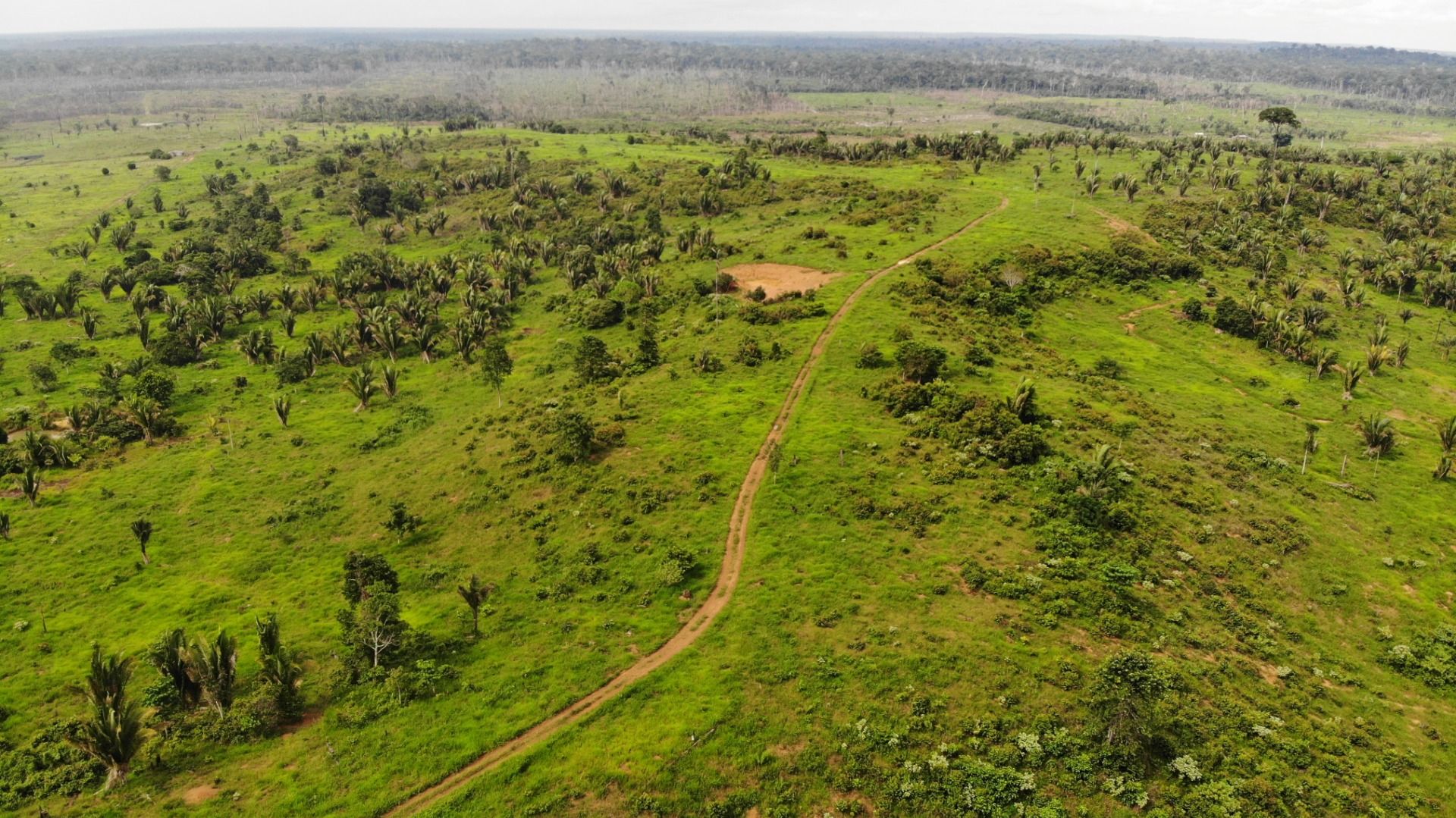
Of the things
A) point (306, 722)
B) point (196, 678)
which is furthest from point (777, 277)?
point (196, 678)

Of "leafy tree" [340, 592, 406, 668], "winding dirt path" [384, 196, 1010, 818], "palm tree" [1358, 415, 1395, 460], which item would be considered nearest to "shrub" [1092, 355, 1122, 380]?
"palm tree" [1358, 415, 1395, 460]

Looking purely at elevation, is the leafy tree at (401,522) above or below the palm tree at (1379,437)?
below

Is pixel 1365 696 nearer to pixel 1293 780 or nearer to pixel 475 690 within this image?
pixel 1293 780

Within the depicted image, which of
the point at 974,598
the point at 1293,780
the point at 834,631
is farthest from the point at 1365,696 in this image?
the point at 834,631

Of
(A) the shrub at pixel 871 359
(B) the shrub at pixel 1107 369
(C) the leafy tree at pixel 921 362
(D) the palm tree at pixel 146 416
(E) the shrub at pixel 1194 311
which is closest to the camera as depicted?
(C) the leafy tree at pixel 921 362

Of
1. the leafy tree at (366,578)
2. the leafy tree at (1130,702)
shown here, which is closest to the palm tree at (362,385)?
the leafy tree at (366,578)

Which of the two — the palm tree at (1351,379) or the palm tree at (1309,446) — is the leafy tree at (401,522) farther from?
the palm tree at (1351,379)
